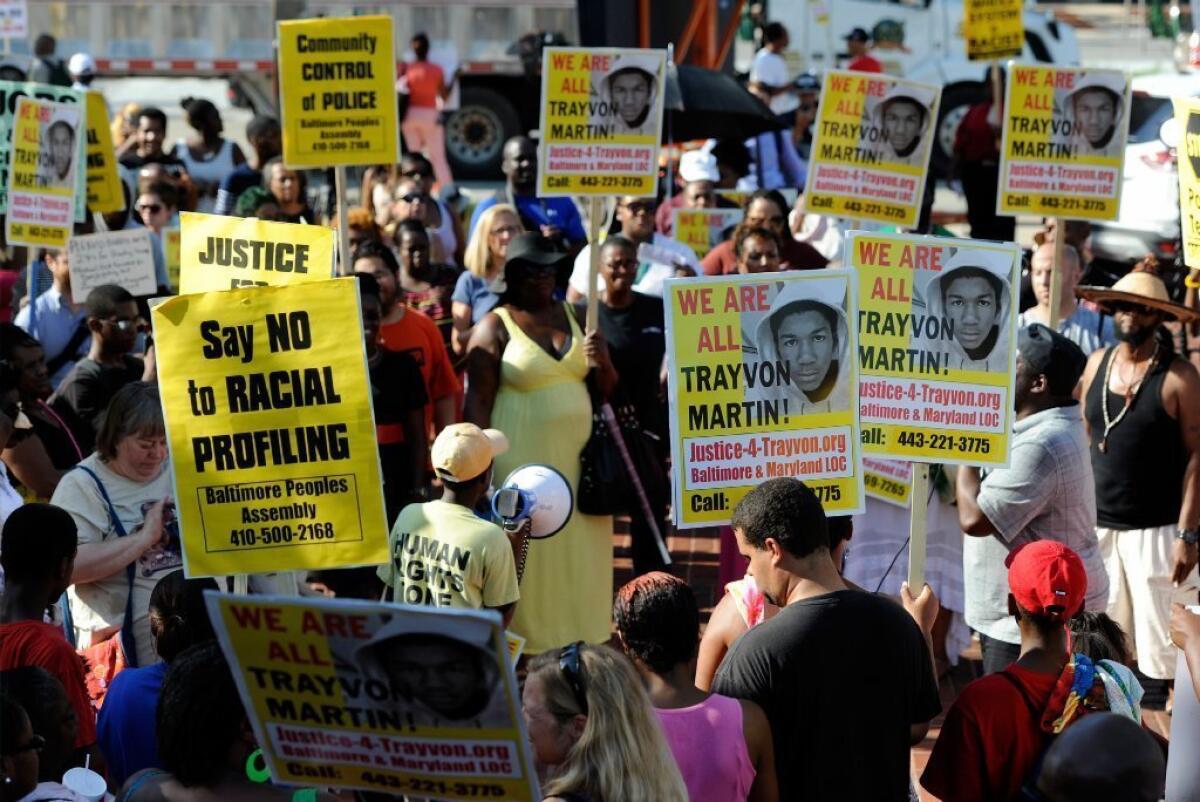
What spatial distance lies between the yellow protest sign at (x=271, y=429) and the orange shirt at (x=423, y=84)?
14.1 meters

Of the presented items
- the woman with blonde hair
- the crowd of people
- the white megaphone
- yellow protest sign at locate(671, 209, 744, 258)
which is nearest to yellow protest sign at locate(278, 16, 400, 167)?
the crowd of people

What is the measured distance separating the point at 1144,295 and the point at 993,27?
7.20m

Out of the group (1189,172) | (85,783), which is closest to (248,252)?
(85,783)

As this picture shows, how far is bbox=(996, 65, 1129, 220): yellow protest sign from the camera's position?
9.06 meters

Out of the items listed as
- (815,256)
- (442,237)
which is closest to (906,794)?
(815,256)

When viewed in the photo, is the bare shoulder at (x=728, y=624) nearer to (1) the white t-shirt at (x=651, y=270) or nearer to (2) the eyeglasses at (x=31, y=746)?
(2) the eyeglasses at (x=31, y=746)

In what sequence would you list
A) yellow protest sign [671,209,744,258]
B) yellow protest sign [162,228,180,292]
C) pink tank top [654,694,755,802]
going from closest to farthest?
pink tank top [654,694,755,802], yellow protest sign [162,228,180,292], yellow protest sign [671,209,744,258]

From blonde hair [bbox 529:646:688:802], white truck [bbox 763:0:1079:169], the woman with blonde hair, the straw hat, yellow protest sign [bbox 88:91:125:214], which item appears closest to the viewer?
blonde hair [bbox 529:646:688:802]

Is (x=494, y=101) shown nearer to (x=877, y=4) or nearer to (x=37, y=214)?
(x=877, y=4)

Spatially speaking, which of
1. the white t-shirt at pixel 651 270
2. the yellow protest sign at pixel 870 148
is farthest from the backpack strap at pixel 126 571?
the yellow protest sign at pixel 870 148

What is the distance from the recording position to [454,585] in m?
5.27

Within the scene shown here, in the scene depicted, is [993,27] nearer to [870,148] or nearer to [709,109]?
[709,109]

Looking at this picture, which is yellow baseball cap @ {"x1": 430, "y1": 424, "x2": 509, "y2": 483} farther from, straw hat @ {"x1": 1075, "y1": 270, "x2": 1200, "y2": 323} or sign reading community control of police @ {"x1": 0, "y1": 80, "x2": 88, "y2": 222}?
sign reading community control of police @ {"x1": 0, "y1": 80, "x2": 88, "y2": 222}

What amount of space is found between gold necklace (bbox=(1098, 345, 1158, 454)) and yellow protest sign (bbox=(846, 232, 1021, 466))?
171 cm
